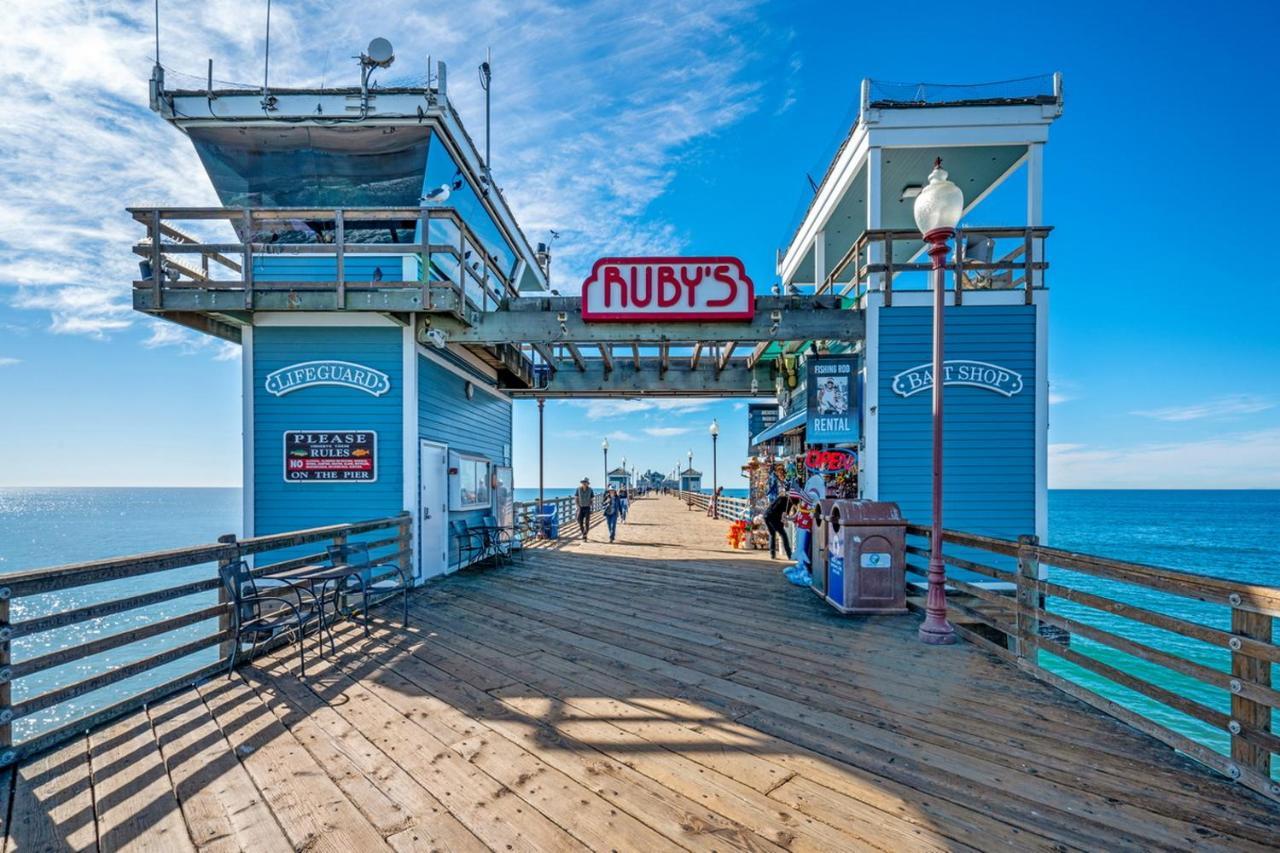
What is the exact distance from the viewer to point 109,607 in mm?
3828

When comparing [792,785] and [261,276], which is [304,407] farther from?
[792,785]

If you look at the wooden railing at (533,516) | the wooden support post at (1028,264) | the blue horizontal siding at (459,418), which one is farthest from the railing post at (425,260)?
the wooden support post at (1028,264)

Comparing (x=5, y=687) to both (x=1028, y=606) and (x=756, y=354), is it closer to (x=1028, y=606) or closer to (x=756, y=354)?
(x=1028, y=606)

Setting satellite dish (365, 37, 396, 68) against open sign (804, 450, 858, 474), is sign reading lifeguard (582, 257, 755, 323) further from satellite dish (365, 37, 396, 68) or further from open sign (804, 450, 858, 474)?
satellite dish (365, 37, 396, 68)

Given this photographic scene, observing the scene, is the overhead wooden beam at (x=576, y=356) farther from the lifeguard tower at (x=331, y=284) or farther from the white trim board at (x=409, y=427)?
the white trim board at (x=409, y=427)

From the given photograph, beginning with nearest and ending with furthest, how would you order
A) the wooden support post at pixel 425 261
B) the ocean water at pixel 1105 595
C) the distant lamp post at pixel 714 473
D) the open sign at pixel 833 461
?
the wooden support post at pixel 425 261
the open sign at pixel 833 461
the ocean water at pixel 1105 595
the distant lamp post at pixel 714 473

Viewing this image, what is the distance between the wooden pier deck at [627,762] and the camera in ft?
8.30

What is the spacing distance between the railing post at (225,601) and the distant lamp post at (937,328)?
19.7ft

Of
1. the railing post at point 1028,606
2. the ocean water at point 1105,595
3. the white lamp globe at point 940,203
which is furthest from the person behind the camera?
the ocean water at point 1105,595

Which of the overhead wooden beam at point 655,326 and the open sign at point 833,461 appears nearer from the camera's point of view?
the overhead wooden beam at point 655,326

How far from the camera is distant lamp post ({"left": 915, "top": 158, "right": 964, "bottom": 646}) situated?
16.2 ft

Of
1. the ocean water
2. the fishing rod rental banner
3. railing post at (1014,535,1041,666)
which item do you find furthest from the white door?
railing post at (1014,535,1041,666)

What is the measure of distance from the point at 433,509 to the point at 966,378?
307 inches

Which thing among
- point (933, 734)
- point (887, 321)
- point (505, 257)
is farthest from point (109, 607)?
point (505, 257)
